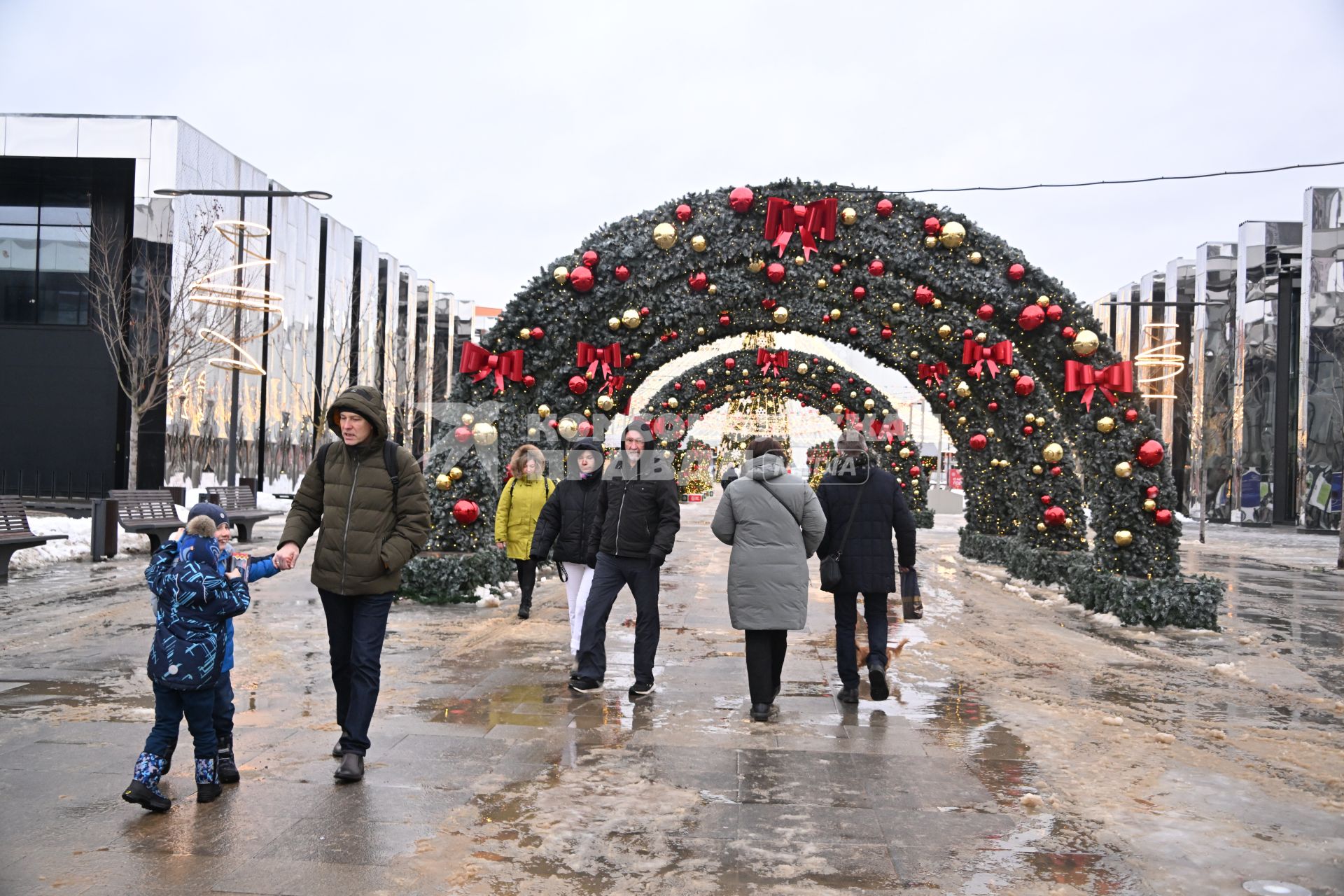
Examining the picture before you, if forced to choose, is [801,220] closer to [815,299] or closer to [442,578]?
[815,299]

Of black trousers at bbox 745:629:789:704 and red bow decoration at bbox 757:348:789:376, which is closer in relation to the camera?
black trousers at bbox 745:629:789:704

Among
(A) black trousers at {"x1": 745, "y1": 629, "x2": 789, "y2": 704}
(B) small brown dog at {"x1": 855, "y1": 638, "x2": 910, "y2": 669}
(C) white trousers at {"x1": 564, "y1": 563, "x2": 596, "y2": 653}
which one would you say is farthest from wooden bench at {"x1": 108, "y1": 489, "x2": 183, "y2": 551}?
(A) black trousers at {"x1": 745, "y1": 629, "x2": 789, "y2": 704}

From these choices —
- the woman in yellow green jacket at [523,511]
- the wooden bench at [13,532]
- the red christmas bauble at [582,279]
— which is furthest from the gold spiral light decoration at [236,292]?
the woman in yellow green jacket at [523,511]

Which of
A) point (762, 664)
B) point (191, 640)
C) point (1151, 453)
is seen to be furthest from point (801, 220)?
point (191, 640)

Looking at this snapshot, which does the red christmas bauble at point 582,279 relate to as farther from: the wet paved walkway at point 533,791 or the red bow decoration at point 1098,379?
the red bow decoration at point 1098,379

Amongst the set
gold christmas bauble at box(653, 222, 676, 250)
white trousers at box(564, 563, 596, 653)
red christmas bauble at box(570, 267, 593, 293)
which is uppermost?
gold christmas bauble at box(653, 222, 676, 250)

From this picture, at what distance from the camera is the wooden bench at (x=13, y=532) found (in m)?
12.4

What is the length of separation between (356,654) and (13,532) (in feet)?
32.5

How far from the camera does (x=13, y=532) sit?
42.1 feet

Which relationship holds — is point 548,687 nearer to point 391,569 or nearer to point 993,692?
point 391,569

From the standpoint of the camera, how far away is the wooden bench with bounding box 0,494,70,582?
1238 centimetres

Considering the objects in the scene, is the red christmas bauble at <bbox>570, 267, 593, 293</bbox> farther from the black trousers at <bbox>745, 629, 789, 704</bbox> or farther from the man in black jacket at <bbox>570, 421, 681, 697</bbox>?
the black trousers at <bbox>745, 629, 789, 704</bbox>

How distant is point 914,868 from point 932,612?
8263mm

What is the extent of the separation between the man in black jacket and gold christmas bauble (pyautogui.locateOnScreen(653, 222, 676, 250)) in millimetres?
4626
